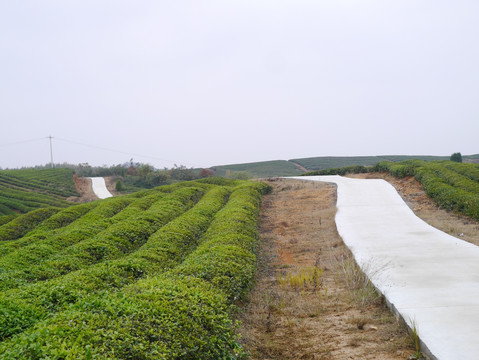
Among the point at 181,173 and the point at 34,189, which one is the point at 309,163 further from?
the point at 34,189

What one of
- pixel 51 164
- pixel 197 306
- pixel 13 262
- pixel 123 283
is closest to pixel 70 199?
pixel 51 164

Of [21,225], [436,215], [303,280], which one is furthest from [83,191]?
[303,280]

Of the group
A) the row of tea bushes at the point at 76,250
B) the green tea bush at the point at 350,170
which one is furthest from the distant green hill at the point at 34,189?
the green tea bush at the point at 350,170

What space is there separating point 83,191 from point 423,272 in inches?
1631

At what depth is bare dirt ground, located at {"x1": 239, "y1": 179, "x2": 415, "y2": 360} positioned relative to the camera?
475 centimetres

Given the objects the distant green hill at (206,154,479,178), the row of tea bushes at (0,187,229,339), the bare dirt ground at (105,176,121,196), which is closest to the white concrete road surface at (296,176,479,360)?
the row of tea bushes at (0,187,229,339)

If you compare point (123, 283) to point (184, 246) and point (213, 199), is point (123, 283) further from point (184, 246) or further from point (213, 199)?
point (213, 199)

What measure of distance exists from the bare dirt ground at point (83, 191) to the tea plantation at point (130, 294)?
91.7ft

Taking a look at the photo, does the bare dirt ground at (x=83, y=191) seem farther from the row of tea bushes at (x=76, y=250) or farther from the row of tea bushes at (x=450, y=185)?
the row of tea bushes at (x=450, y=185)

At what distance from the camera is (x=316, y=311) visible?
5.94m

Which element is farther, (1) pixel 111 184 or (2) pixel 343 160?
(2) pixel 343 160

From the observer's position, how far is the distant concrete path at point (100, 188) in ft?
133

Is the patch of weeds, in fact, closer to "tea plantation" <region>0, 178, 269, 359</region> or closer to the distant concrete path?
"tea plantation" <region>0, 178, 269, 359</region>

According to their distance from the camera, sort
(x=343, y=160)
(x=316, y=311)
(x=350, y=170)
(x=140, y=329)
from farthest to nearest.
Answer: (x=343, y=160) < (x=350, y=170) < (x=316, y=311) < (x=140, y=329)
